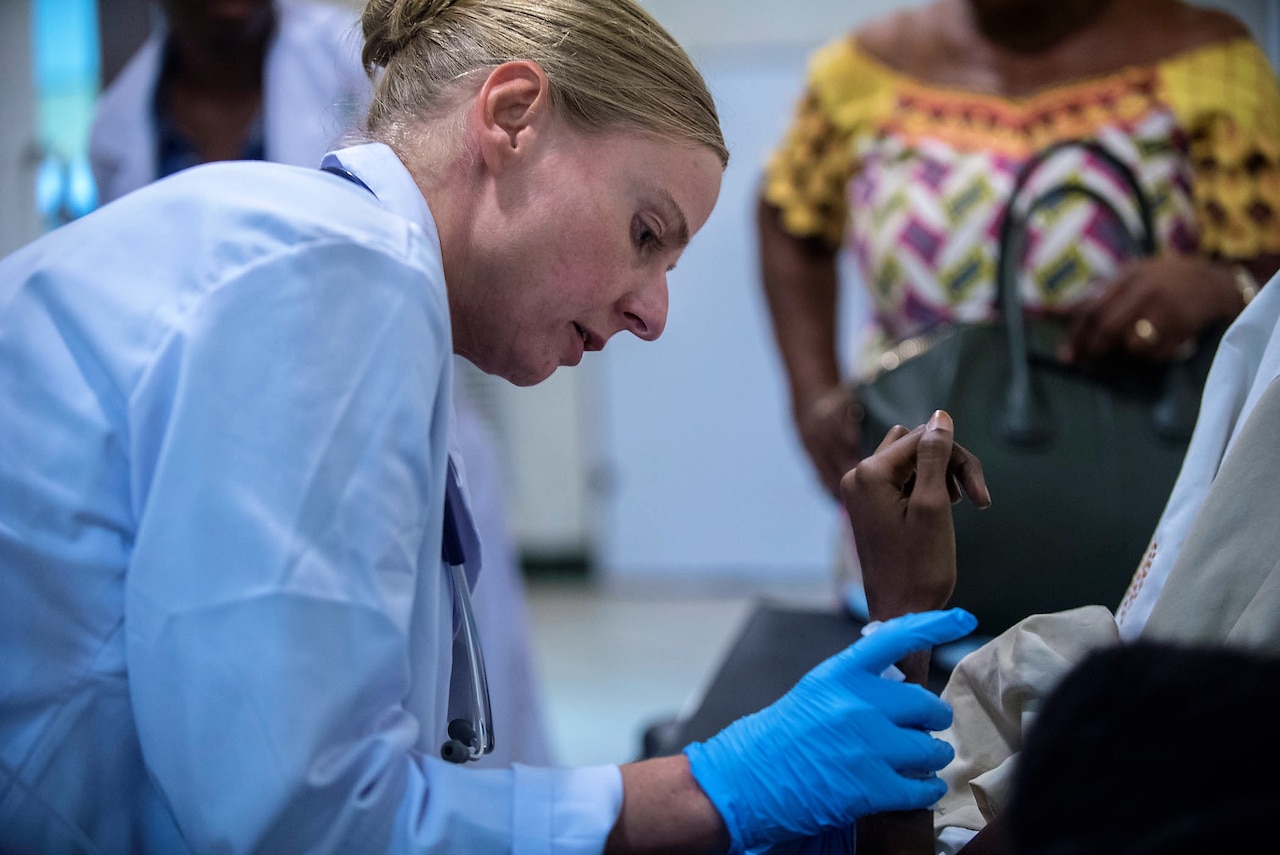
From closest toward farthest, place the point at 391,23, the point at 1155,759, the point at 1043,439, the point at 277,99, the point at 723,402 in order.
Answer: the point at 1155,759 < the point at 391,23 < the point at 1043,439 < the point at 277,99 < the point at 723,402

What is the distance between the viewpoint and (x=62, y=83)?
2781 mm

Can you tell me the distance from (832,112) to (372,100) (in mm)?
768

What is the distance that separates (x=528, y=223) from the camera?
846 mm

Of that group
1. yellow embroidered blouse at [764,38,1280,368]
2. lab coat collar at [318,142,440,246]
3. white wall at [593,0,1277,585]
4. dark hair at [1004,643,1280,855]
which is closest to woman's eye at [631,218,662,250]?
lab coat collar at [318,142,440,246]

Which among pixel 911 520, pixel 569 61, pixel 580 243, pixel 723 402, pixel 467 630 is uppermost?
pixel 569 61

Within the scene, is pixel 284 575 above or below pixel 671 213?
below

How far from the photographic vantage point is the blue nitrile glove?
0.71m

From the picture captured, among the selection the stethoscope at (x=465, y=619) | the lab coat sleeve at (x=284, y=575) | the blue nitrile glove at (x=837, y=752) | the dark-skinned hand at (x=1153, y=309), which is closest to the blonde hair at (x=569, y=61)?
the stethoscope at (x=465, y=619)

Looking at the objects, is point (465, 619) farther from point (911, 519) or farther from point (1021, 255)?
point (1021, 255)

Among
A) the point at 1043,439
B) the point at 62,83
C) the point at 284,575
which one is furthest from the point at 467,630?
the point at 62,83

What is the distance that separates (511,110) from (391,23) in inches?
6.8

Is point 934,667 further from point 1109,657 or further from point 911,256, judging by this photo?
point 1109,657

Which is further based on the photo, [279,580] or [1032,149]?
[1032,149]

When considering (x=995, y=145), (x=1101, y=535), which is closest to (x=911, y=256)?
(x=995, y=145)
